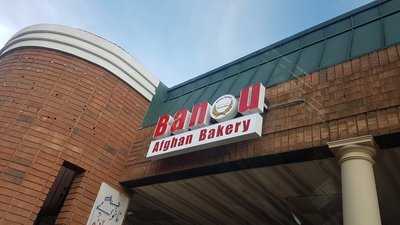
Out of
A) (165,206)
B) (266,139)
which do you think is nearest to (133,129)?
(165,206)

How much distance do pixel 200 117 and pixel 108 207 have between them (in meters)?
3.95

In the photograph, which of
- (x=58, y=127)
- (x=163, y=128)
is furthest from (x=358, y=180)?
(x=58, y=127)

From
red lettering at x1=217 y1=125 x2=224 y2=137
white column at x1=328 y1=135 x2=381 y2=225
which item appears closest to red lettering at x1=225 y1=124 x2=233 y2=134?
red lettering at x1=217 y1=125 x2=224 y2=137

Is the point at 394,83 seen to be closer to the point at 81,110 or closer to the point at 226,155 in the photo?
the point at 226,155

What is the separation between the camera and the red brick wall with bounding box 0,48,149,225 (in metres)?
10.0

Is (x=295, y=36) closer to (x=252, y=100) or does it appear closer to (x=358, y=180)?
(x=252, y=100)

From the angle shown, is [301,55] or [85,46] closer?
[301,55]

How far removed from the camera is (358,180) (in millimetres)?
6582

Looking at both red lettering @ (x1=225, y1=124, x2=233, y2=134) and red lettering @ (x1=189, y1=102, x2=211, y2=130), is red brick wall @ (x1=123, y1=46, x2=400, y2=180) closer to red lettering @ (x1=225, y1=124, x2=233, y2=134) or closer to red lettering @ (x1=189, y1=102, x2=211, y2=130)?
red lettering @ (x1=225, y1=124, x2=233, y2=134)

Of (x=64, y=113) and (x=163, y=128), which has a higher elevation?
(x=64, y=113)

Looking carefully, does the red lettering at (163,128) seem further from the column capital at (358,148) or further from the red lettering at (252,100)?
the column capital at (358,148)

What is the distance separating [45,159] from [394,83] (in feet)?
29.0

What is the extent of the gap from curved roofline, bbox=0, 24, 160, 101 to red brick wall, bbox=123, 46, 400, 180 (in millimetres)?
4699

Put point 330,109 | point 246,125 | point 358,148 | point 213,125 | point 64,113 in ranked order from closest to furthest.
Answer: point 358,148
point 330,109
point 246,125
point 213,125
point 64,113
